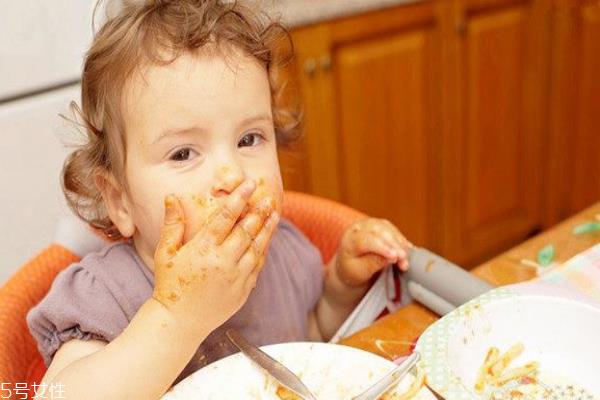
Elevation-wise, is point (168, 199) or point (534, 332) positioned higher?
point (168, 199)

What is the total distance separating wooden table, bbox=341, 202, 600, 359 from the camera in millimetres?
647

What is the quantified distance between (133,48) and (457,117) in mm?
1201

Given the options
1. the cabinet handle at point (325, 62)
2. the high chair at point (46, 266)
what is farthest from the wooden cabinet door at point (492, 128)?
the high chair at point (46, 266)

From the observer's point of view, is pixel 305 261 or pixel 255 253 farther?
pixel 305 261

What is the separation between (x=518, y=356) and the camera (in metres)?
0.60

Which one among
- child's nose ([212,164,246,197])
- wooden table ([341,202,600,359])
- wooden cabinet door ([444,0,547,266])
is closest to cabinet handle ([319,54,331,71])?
wooden cabinet door ([444,0,547,266])

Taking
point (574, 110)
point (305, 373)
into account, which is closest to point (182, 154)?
point (305, 373)

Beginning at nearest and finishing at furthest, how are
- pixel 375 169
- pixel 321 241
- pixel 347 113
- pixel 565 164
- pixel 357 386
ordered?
pixel 357 386 < pixel 321 241 < pixel 347 113 < pixel 375 169 < pixel 565 164

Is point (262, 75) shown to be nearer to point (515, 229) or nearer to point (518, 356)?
point (518, 356)

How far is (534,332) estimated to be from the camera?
0.60 meters

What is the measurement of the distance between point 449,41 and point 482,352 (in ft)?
3.98

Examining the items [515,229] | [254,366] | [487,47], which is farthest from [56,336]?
[515,229]

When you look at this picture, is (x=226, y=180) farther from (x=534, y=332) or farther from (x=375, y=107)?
(x=375, y=107)

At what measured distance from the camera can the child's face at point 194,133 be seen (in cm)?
66
